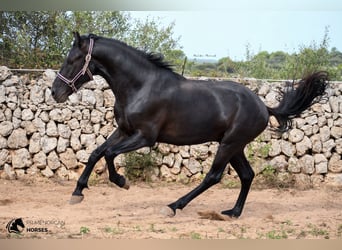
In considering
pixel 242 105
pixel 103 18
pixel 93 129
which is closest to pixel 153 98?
pixel 242 105

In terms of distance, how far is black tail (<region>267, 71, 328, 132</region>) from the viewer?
7465 millimetres

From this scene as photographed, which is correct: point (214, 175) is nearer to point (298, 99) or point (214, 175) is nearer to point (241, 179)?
point (241, 179)

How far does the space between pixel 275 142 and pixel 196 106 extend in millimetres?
3018

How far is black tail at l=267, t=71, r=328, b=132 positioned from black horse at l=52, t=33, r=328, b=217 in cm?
44

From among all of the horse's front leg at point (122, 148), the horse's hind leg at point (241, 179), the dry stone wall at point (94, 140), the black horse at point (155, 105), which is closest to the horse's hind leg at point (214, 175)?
the black horse at point (155, 105)

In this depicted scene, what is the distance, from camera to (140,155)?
9414mm

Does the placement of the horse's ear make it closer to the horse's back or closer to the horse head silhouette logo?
the horse's back

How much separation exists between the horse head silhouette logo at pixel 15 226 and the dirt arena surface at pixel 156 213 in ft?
0.15

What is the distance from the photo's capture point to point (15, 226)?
614 centimetres

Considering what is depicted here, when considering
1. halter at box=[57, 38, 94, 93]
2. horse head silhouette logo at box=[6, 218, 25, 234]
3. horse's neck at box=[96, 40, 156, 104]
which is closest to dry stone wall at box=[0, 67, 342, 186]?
horse's neck at box=[96, 40, 156, 104]

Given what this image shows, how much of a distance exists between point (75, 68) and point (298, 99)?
2850 millimetres

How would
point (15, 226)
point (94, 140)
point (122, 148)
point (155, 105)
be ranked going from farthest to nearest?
point (94, 140), point (155, 105), point (122, 148), point (15, 226)

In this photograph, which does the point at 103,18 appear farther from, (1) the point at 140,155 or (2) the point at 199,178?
(2) the point at 199,178

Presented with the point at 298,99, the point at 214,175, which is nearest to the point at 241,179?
the point at 214,175
